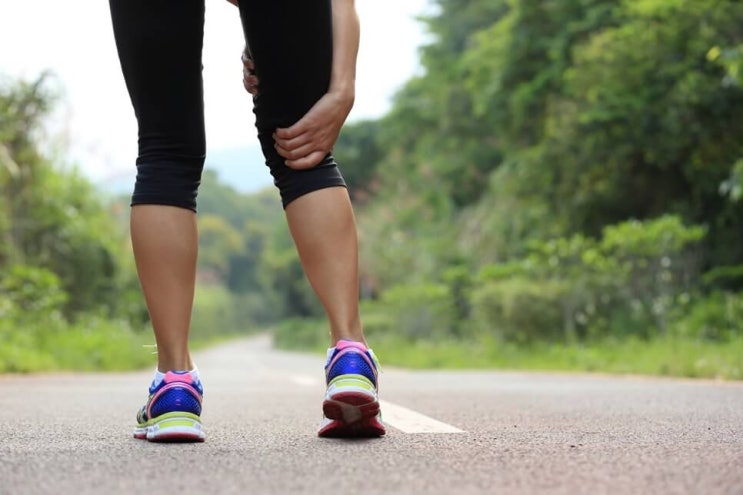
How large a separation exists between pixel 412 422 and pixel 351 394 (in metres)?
0.62

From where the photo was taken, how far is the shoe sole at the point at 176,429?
233 cm

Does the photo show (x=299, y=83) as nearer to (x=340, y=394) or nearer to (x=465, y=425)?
(x=340, y=394)

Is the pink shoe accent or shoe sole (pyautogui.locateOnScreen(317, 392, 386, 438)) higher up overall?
the pink shoe accent

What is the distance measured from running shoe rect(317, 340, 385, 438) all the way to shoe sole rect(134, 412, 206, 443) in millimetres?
283

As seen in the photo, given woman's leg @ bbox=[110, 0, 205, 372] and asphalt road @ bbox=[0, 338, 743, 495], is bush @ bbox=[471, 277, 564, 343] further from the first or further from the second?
woman's leg @ bbox=[110, 0, 205, 372]

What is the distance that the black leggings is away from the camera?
8.06 feet

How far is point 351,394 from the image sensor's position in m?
2.28

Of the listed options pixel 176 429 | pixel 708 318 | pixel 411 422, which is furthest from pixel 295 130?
pixel 708 318

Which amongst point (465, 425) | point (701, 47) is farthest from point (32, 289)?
point (465, 425)

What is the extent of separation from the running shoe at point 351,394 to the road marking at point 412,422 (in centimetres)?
26

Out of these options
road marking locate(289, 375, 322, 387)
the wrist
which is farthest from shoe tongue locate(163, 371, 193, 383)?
road marking locate(289, 375, 322, 387)

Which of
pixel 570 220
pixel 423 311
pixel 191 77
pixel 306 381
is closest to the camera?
pixel 191 77

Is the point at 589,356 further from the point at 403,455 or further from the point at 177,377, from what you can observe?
the point at 403,455

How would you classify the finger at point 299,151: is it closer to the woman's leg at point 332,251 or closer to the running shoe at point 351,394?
the woman's leg at point 332,251
